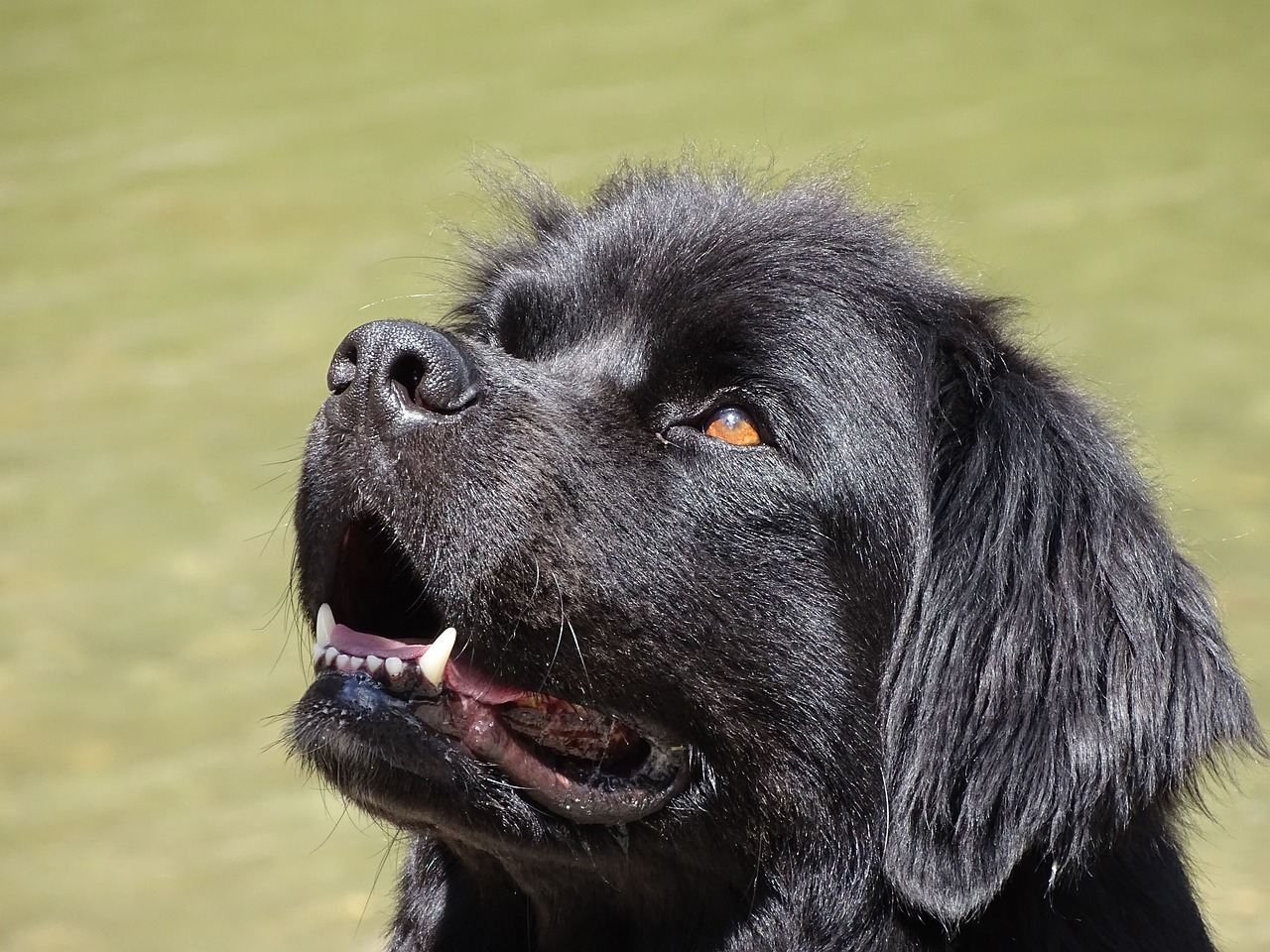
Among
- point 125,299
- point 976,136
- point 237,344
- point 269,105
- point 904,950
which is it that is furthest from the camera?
point 269,105

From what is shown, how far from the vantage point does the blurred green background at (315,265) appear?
5719 millimetres

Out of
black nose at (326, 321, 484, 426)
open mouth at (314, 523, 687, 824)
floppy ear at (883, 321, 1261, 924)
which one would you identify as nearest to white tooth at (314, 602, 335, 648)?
open mouth at (314, 523, 687, 824)

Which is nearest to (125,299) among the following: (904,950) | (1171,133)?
(1171,133)

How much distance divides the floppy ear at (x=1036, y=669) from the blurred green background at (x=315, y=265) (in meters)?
0.68

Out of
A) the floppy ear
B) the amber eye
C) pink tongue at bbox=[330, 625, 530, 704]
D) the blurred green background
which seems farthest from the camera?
the blurred green background

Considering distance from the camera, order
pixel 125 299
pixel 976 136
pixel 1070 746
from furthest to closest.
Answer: pixel 976 136, pixel 125 299, pixel 1070 746

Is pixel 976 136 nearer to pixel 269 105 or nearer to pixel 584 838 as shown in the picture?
pixel 269 105

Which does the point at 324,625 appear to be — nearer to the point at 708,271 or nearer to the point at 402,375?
the point at 402,375

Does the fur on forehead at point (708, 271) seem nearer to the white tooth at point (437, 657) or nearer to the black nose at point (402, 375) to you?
the black nose at point (402, 375)

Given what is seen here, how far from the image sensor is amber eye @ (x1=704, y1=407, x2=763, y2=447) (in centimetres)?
325

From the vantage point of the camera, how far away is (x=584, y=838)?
314cm

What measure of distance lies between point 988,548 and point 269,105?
393 inches

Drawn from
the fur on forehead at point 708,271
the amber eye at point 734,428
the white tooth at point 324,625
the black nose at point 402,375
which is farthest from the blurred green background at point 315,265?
the white tooth at point 324,625

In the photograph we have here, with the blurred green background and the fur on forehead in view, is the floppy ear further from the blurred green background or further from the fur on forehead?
the blurred green background
